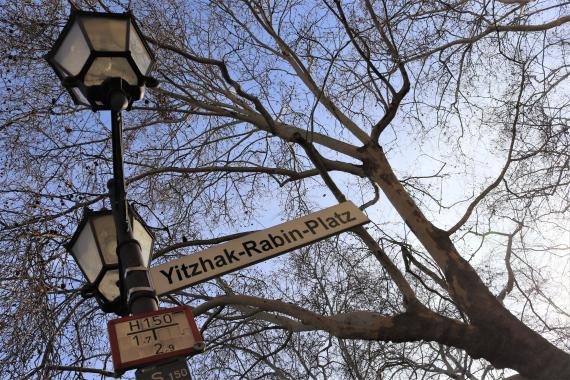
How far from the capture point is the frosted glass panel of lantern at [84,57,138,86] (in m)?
2.81

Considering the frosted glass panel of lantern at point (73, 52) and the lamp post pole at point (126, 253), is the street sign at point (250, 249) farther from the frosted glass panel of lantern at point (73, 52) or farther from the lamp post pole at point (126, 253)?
the frosted glass panel of lantern at point (73, 52)

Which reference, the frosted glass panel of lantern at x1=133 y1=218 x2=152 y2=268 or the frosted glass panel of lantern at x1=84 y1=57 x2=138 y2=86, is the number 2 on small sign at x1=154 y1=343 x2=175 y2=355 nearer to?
the frosted glass panel of lantern at x1=133 y1=218 x2=152 y2=268

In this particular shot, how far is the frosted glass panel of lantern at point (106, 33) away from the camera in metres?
2.79

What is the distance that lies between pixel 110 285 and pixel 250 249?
2.54 feet

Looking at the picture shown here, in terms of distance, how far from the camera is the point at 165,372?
7.20ft

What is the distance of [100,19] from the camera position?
9.38 ft

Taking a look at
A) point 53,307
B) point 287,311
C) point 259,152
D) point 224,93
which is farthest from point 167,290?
point 259,152

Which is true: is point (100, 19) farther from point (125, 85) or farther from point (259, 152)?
point (259, 152)

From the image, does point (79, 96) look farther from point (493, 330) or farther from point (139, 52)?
point (493, 330)

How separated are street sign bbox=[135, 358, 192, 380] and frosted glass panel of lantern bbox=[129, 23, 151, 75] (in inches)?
55.4

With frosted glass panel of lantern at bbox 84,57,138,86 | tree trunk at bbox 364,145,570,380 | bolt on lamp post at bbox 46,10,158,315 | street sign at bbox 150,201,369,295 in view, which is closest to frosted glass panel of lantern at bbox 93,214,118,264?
bolt on lamp post at bbox 46,10,158,315

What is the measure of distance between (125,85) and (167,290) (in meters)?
1.03

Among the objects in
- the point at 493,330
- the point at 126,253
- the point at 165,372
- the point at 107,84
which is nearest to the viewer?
the point at 165,372

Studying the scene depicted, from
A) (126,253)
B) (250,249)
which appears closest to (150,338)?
(126,253)
